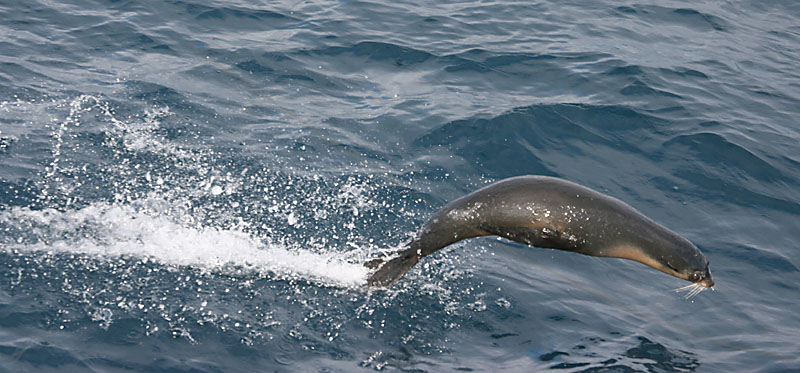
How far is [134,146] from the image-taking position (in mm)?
7965

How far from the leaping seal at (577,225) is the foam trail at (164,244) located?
1320mm

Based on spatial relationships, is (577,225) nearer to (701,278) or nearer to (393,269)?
(701,278)

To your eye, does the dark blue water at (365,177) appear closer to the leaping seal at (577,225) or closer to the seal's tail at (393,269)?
the seal's tail at (393,269)

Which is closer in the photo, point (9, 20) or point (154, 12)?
point (9, 20)

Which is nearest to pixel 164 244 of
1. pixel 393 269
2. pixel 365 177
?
pixel 393 269

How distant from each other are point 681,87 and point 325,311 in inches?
284

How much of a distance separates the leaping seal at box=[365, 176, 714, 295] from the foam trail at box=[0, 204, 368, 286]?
1.32 metres

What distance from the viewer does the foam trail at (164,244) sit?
6.20m

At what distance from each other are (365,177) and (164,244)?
2330mm

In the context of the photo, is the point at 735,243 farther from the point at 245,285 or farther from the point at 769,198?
the point at 245,285

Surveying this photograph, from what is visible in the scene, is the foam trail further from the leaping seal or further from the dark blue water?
the leaping seal

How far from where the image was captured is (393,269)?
19.6ft

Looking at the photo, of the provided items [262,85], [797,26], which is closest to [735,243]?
[262,85]

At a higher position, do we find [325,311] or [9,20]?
[9,20]
